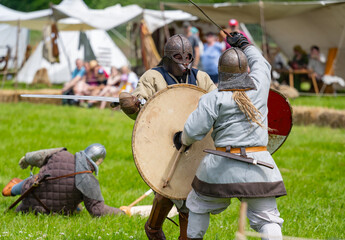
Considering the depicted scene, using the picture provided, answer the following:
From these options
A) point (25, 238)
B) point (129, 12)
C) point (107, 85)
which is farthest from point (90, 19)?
point (25, 238)

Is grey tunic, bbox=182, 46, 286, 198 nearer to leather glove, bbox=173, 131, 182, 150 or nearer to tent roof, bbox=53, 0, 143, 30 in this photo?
leather glove, bbox=173, 131, 182, 150

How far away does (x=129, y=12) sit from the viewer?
1655cm

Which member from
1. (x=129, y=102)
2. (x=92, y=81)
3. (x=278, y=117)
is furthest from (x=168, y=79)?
(x=92, y=81)

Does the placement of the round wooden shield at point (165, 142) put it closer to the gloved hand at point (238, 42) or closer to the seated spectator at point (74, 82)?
the gloved hand at point (238, 42)

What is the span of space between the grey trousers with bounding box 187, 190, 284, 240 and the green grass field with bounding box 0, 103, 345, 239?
1.00 meters

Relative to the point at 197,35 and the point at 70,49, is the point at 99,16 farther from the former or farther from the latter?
the point at 70,49

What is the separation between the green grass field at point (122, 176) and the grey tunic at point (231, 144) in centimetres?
125

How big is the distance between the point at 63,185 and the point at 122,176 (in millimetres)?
1772

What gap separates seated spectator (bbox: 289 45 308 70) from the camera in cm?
1606

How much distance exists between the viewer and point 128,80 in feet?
43.1

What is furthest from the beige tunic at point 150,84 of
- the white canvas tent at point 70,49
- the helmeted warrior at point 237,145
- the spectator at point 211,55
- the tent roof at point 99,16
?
the white canvas tent at point 70,49

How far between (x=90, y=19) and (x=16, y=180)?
1084cm

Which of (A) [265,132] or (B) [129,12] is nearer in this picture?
(A) [265,132]

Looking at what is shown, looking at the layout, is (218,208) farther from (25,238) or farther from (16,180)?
(16,180)
